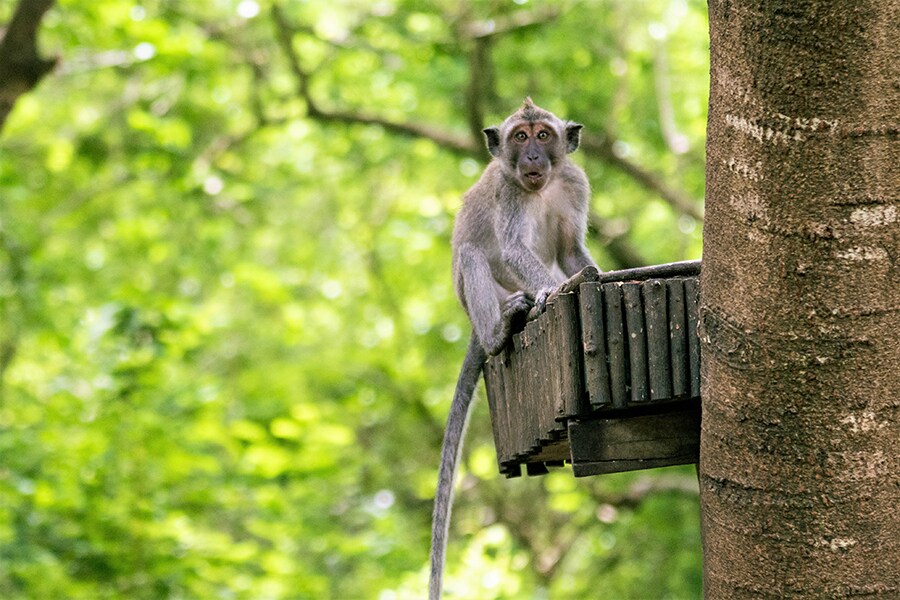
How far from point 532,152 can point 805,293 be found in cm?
443

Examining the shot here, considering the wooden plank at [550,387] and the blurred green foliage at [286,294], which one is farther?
the blurred green foliage at [286,294]

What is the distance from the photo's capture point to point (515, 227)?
727 centimetres

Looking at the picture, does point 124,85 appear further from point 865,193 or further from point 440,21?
point 865,193

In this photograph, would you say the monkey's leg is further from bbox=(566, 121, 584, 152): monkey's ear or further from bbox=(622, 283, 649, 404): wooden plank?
bbox=(622, 283, 649, 404): wooden plank

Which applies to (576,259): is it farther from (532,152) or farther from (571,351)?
(571,351)

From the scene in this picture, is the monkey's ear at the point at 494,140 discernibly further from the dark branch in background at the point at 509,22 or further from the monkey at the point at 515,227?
the dark branch in background at the point at 509,22

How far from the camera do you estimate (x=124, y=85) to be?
15.7 m

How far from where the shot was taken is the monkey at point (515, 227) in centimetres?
685

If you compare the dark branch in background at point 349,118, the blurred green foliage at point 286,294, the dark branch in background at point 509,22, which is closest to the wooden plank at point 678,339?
the blurred green foliage at point 286,294

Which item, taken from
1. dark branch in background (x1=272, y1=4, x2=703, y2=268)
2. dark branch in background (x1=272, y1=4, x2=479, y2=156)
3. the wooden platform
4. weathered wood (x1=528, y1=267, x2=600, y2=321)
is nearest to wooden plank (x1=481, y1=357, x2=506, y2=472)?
the wooden platform

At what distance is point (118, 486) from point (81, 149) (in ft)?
17.6

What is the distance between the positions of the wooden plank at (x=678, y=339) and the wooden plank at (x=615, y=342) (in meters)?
0.16

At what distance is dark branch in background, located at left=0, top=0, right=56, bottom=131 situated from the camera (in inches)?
332

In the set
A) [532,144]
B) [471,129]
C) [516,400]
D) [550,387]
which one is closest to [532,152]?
[532,144]
